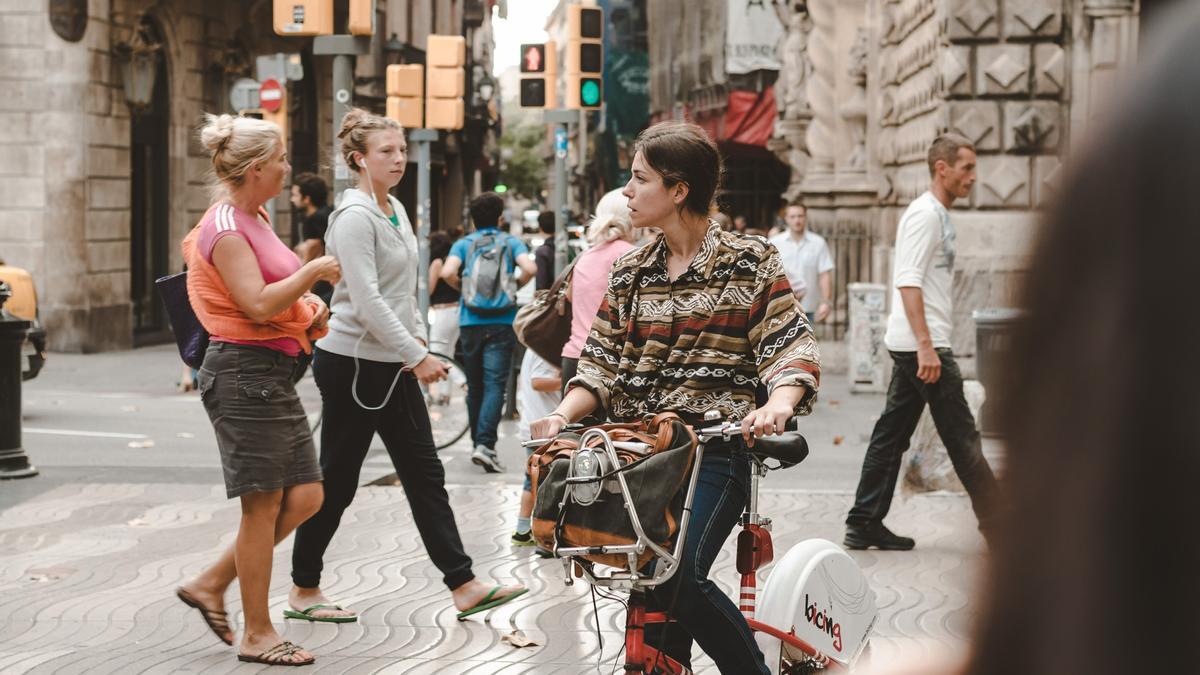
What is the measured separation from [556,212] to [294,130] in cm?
1532

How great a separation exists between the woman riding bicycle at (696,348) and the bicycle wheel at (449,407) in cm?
718

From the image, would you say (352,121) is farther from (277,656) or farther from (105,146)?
(105,146)

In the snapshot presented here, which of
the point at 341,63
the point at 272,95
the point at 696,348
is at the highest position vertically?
the point at 272,95

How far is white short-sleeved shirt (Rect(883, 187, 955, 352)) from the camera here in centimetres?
793

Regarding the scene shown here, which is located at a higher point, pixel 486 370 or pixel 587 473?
pixel 587 473

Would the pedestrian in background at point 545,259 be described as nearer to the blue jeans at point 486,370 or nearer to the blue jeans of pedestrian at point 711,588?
the blue jeans at point 486,370

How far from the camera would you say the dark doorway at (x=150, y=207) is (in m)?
24.6

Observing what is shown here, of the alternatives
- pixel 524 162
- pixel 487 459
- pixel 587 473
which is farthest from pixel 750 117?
pixel 524 162

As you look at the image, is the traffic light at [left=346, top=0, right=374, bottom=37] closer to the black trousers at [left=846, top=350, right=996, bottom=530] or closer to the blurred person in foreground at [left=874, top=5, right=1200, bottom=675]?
the black trousers at [left=846, top=350, right=996, bottom=530]

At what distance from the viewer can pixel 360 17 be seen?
38.5ft

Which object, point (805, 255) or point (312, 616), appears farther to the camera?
point (805, 255)

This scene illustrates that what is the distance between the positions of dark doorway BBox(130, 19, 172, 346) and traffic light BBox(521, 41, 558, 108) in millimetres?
7497

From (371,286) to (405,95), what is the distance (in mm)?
10505

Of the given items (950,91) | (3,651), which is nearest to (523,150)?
(950,91)
